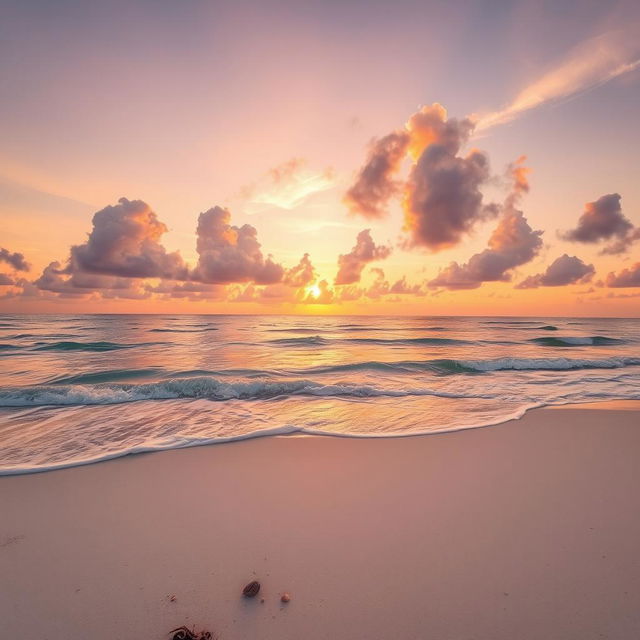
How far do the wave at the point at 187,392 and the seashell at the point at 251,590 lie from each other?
6555mm

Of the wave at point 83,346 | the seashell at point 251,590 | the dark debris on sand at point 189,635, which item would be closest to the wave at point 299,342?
the wave at point 83,346

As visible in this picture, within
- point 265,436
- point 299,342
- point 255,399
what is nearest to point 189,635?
point 265,436

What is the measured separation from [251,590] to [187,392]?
298 inches

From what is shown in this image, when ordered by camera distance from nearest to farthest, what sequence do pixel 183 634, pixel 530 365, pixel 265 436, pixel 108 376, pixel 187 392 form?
pixel 183 634, pixel 265 436, pixel 187 392, pixel 108 376, pixel 530 365

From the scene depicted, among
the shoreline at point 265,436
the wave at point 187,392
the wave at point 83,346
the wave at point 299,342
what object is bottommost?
the wave at point 299,342

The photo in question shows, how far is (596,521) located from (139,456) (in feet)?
17.3

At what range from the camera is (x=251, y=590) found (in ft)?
7.49

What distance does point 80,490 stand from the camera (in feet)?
12.6

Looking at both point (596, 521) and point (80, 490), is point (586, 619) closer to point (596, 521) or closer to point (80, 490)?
point (596, 521)

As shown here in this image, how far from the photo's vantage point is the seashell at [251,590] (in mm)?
2270

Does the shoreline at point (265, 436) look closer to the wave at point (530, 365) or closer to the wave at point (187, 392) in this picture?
the wave at point (187, 392)

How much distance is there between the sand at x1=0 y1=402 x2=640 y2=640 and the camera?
2.14 meters

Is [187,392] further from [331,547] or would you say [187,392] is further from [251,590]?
[251,590]

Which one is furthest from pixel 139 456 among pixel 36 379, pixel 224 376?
pixel 36 379
